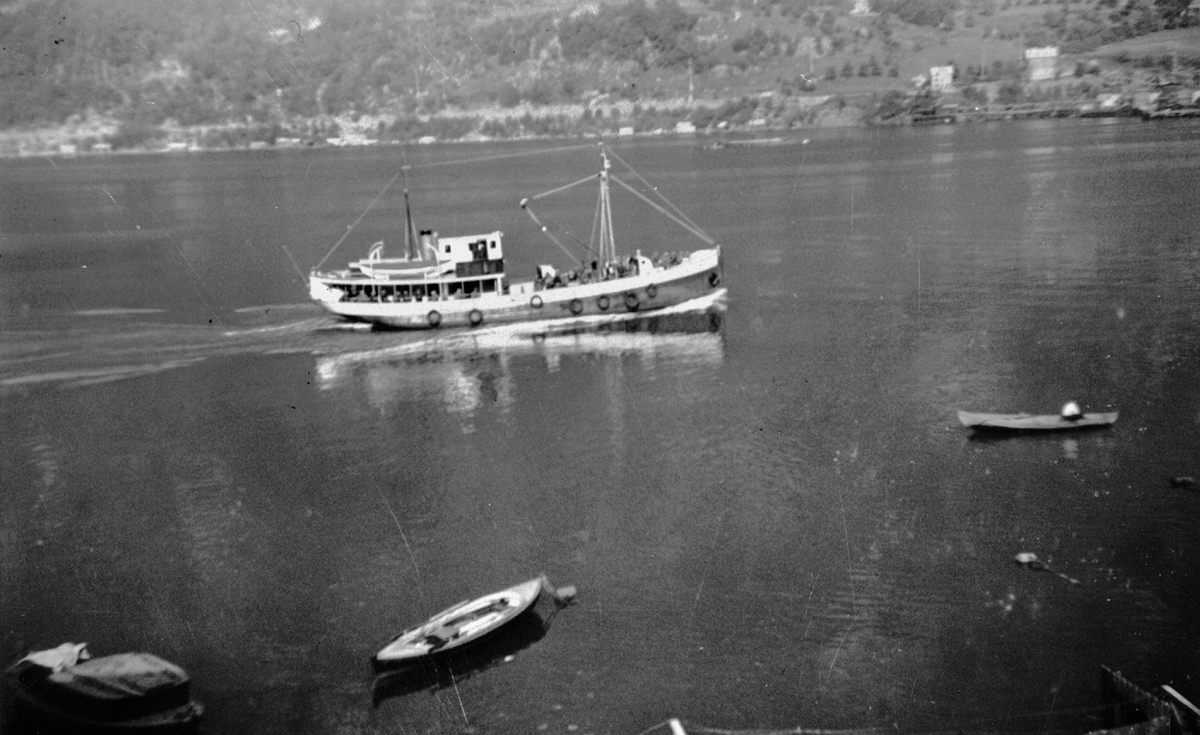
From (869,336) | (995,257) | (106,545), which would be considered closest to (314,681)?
(106,545)

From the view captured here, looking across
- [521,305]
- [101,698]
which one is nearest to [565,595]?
[101,698]

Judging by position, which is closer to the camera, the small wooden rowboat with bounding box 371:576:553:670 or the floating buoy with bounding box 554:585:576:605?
the small wooden rowboat with bounding box 371:576:553:670

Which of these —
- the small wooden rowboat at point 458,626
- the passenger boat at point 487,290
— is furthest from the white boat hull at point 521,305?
the small wooden rowboat at point 458,626

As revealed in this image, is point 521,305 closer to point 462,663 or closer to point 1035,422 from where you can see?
point 1035,422

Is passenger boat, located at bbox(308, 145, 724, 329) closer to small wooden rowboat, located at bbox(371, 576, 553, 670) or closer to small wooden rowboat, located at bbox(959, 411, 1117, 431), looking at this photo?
small wooden rowboat, located at bbox(959, 411, 1117, 431)

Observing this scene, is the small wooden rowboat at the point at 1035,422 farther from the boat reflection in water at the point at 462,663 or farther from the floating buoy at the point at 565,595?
the boat reflection in water at the point at 462,663

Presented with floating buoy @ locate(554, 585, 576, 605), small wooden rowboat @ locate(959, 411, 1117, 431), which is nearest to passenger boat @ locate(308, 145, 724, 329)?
small wooden rowboat @ locate(959, 411, 1117, 431)

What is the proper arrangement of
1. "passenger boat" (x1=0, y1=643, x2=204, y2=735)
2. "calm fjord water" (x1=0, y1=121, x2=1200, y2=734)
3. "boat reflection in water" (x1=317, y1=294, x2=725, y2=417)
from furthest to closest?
1. "boat reflection in water" (x1=317, y1=294, x2=725, y2=417)
2. "calm fjord water" (x1=0, y1=121, x2=1200, y2=734)
3. "passenger boat" (x1=0, y1=643, x2=204, y2=735)
